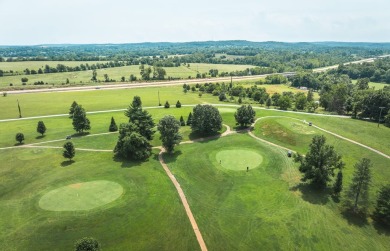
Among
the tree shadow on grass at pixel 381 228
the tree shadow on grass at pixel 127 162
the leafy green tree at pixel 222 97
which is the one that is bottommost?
the tree shadow on grass at pixel 381 228

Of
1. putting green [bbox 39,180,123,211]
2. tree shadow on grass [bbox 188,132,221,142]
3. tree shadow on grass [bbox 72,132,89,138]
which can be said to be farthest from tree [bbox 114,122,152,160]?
tree shadow on grass [bbox 72,132,89,138]

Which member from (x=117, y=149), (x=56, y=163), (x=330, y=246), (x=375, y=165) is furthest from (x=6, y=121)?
(x=375, y=165)

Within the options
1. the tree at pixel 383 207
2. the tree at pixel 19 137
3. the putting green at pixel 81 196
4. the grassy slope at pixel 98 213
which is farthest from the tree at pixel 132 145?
the tree at pixel 383 207

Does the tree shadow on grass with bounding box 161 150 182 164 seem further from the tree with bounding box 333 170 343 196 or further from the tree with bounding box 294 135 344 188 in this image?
the tree with bounding box 333 170 343 196

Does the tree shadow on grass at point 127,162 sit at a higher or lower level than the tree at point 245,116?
lower

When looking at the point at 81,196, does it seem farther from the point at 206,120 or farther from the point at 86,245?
the point at 206,120

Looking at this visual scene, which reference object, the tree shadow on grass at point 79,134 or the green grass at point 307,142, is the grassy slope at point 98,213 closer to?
the tree shadow on grass at point 79,134

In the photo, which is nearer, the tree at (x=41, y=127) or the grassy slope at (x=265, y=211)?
the grassy slope at (x=265, y=211)
